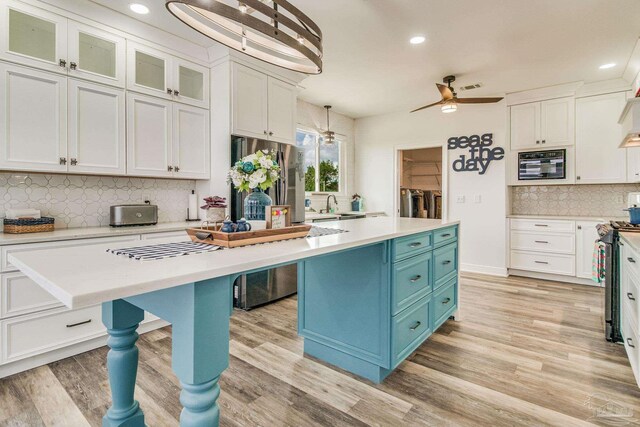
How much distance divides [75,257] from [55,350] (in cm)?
163

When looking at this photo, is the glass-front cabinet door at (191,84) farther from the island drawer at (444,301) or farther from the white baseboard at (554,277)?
the white baseboard at (554,277)

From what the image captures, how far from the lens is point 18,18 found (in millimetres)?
2277

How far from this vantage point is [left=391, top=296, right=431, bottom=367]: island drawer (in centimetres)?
200

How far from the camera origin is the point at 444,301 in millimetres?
2719

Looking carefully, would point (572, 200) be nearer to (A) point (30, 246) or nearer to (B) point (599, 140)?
(B) point (599, 140)

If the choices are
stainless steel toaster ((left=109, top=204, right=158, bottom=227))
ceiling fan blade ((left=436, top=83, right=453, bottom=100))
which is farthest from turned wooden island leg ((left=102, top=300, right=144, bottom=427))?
ceiling fan blade ((left=436, top=83, right=453, bottom=100))

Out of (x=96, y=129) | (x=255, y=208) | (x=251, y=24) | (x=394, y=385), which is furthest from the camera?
(x=96, y=129)

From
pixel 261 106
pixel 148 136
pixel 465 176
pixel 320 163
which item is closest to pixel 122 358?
pixel 148 136

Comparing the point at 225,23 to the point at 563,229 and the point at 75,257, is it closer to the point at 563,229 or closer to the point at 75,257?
the point at 75,257

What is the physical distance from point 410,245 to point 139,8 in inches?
109

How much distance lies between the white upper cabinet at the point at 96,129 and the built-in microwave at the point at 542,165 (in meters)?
4.87

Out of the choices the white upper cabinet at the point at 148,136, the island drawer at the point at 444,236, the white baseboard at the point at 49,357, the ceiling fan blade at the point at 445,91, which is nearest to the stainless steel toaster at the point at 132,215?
the white upper cabinet at the point at 148,136

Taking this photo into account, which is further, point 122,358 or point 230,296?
point 122,358

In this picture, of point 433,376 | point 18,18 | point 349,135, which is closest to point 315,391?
point 433,376
